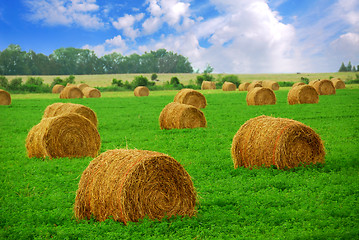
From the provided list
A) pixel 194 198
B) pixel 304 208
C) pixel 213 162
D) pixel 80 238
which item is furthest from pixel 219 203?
pixel 213 162

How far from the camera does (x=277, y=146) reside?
11078 mm

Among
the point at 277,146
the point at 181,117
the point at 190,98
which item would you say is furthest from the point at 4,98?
the point at 277,146

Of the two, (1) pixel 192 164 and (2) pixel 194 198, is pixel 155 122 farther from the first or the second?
(2) pixel 194 198

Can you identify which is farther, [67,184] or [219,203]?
[67,184]

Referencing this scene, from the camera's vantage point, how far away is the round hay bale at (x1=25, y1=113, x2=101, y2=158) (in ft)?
44.5

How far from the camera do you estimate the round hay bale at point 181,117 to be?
1965cm

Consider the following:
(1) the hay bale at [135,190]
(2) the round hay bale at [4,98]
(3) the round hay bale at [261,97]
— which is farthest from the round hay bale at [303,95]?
(2) the round hay bale at [4,98]

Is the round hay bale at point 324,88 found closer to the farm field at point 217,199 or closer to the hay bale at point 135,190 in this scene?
the farm field at point 217,199

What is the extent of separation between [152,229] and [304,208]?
310 centimetres

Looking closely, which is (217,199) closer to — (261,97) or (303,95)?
(261,97)

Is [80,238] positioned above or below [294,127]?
below

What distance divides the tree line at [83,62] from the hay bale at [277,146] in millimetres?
114163

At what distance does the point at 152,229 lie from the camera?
692 centimetres

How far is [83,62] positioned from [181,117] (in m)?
115
